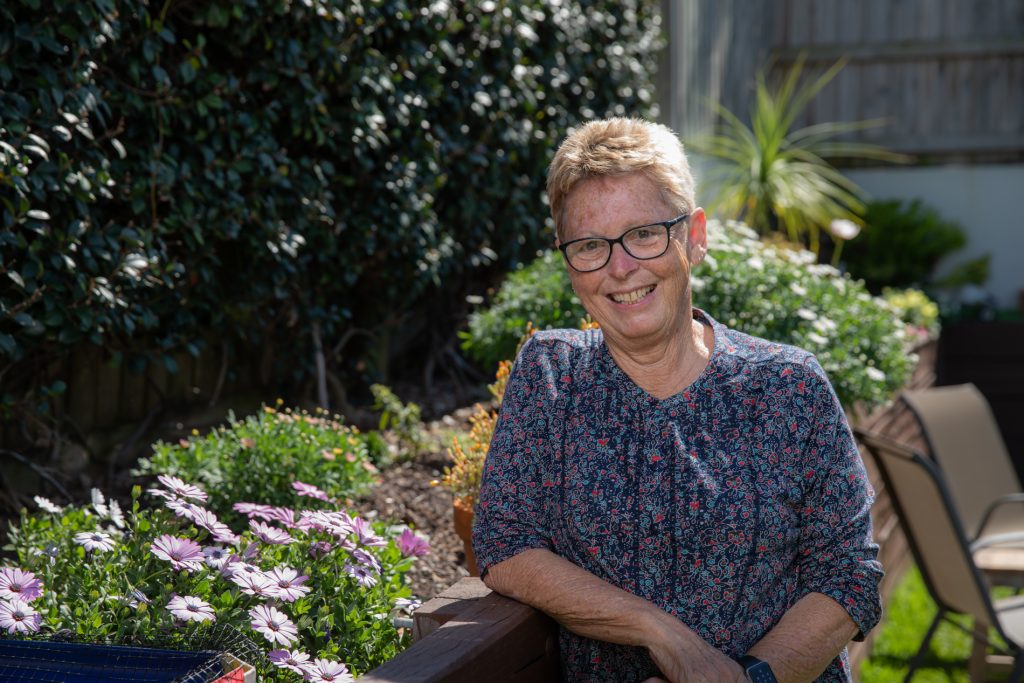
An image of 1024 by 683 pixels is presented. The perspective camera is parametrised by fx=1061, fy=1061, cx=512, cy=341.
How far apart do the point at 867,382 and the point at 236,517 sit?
208 centimetres

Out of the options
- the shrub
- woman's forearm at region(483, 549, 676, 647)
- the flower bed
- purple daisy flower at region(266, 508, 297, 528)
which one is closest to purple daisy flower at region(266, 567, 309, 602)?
the flower bed

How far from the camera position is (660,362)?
6.68 feet

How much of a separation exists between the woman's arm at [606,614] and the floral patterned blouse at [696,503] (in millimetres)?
43

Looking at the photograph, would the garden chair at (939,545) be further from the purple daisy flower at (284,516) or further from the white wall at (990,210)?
the white wall at (990,210)

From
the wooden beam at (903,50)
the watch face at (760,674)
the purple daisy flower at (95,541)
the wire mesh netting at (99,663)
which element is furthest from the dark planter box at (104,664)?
the wooden beam at (903,50)

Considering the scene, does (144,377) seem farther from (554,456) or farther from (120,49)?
(554,456)

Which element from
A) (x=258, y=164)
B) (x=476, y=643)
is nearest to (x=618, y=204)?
(x=476, y=643)

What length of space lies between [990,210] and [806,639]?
8325mm

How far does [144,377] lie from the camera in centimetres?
372

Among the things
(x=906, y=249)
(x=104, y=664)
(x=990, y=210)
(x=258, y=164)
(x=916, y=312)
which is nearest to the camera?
(x=104, y=664)

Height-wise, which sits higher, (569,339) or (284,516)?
(569,339)

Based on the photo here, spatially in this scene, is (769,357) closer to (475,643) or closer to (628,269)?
(628,269)

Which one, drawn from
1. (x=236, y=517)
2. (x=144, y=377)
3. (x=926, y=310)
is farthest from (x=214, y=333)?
(x=926, y=310)

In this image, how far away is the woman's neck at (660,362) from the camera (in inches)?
79.1
